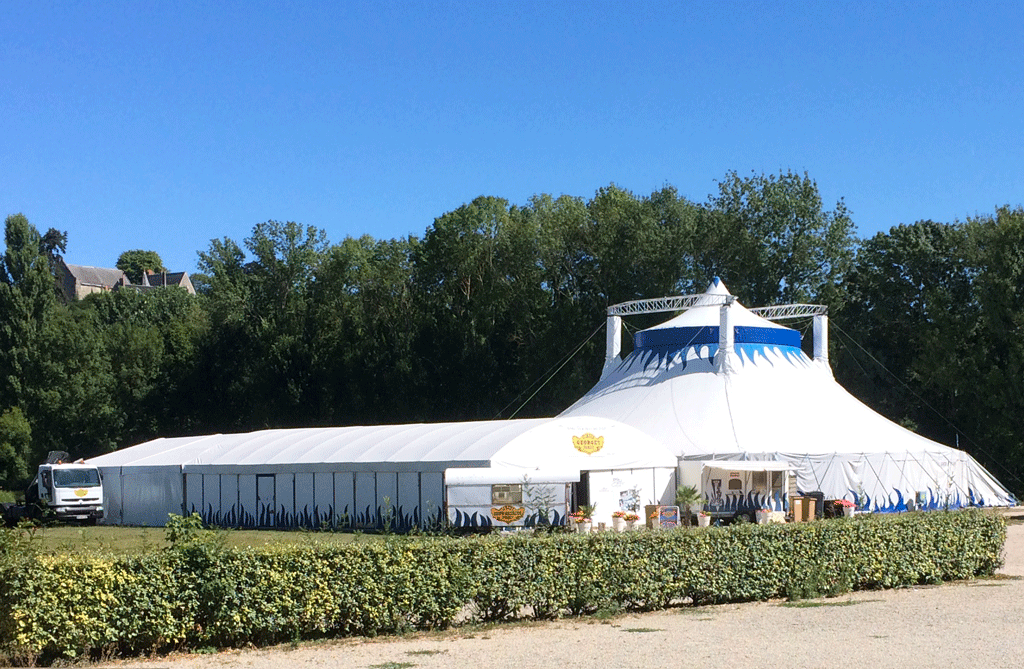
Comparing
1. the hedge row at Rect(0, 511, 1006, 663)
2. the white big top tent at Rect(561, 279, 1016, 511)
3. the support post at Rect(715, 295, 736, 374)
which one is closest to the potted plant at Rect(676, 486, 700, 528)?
the white big top tent at Rect(561, 279, 1016, 511)

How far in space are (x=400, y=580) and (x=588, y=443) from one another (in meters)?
14.3

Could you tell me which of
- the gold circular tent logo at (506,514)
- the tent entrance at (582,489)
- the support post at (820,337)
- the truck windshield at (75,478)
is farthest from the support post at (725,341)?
the truck windshield at (75,478)

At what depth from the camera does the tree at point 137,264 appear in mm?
119750

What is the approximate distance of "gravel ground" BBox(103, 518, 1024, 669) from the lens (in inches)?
384

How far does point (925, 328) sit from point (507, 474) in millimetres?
25293

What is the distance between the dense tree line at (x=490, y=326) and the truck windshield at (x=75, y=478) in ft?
57.8

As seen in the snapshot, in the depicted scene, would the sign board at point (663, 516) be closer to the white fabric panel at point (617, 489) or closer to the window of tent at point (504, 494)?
the white fabric panel at point (617, 489)

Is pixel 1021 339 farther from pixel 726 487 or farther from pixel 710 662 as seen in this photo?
pixel 710 662

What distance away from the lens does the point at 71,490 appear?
29.4m

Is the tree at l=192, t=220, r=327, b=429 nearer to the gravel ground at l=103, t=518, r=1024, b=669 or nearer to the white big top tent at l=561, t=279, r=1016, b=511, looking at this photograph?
the white big top tent at l=561, t=279, r=1016, b=511

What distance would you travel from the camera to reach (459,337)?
155 ft

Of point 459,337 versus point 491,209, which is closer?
point 459,337

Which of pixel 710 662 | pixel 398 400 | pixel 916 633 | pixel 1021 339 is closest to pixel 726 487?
pixel 1021 339

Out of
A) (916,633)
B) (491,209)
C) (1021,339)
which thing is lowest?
(916,633)
